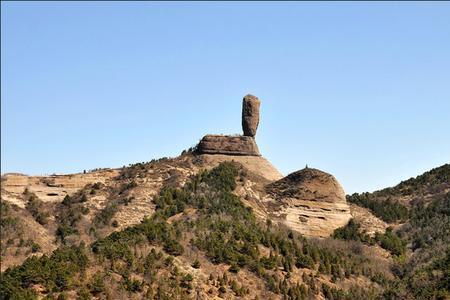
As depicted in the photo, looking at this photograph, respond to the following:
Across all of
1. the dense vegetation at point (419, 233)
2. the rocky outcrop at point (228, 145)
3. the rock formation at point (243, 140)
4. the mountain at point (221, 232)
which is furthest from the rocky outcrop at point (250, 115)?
the dense vegetation at point (419, 233)

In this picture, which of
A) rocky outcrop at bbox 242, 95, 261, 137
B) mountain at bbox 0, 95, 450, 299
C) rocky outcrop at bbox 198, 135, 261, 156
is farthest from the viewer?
rocky outcrop at bbox 242, 95, 261, 137

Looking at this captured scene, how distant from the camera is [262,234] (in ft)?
215

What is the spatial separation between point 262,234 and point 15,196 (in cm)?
2404

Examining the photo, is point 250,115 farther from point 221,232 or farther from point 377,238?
point 221,232

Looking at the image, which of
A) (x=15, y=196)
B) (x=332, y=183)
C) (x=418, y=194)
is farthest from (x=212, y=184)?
(x=418, y=194)

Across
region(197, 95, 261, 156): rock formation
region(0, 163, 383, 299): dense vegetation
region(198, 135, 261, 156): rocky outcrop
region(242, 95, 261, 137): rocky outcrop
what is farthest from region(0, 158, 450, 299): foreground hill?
region(242, 95, 261, 137): rocky outcrop

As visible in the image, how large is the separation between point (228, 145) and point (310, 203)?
12.4 m

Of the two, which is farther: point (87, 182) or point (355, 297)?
point (87, 182)

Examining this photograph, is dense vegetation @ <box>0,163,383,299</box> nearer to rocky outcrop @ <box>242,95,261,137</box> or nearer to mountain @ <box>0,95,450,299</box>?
mountain @ <box>0,95,450,299</box>

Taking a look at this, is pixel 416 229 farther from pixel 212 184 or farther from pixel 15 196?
pixel 15 196

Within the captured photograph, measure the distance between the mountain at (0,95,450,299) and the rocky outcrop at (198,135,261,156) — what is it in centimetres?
11

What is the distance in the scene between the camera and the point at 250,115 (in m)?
83.1

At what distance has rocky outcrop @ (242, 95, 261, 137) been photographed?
83.0 meters

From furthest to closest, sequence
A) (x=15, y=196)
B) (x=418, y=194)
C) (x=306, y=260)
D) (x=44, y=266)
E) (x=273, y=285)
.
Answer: (x=418, y=194), (x=15, y=196), (x=306, y=260), (x=273, y=285), (x=44, y=266)
